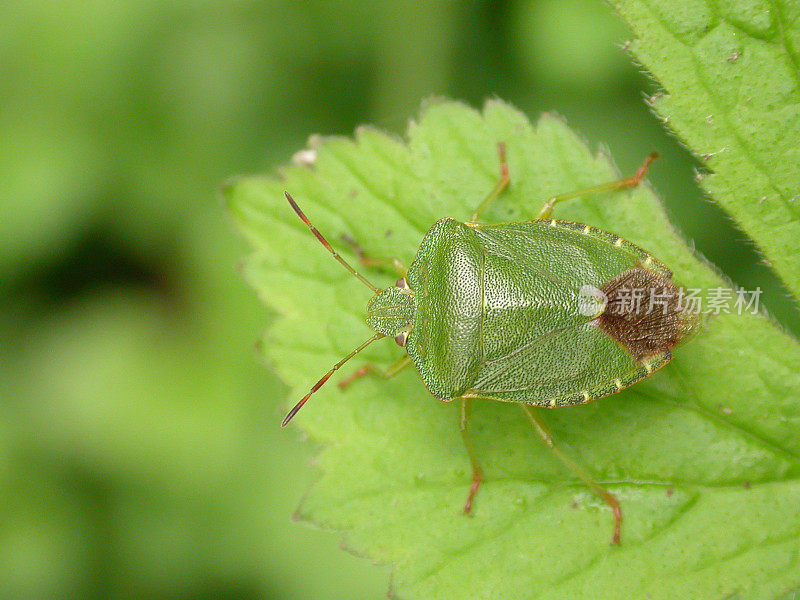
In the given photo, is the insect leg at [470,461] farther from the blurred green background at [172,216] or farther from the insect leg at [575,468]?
the blurred green background at [172,216]

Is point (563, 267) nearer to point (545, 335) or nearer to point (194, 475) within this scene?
point (545, 335)

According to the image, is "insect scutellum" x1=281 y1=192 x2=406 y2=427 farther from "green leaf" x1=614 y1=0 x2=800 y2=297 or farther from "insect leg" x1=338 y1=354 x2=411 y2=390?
"green leaf" x1=614 y1=0 x2=800 y2=297

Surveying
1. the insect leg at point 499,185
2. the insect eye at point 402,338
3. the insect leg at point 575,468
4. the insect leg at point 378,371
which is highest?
the insect leg at point 499,185

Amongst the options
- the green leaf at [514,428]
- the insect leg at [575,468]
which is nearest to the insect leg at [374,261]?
the green leaf at [514,428]

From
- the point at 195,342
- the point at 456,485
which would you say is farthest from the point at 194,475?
the point at 456,485

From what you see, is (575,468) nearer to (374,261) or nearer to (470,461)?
(470,461)

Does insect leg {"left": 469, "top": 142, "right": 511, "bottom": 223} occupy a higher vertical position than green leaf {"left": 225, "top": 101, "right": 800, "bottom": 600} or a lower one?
higher

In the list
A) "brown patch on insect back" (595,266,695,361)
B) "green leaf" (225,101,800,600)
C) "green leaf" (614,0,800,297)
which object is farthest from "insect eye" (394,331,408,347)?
"green leaf" (614,0,800,297)
